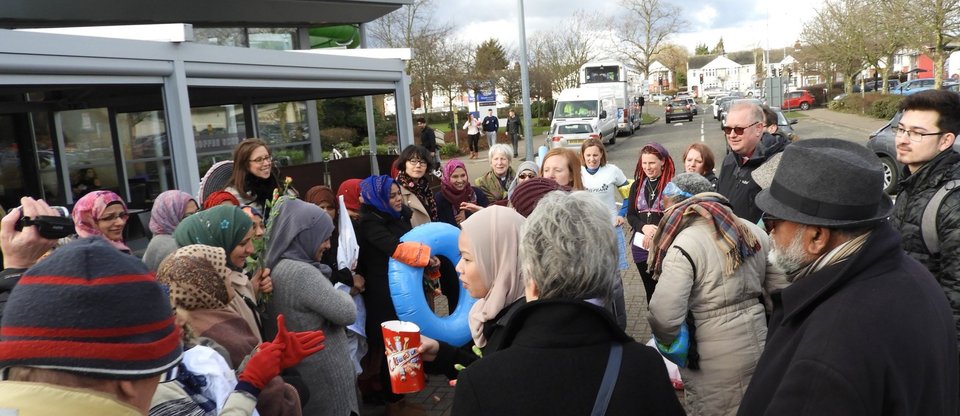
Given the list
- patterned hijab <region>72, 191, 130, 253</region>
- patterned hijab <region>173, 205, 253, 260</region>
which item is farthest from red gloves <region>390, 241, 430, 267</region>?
patterned hijab <region>72, 191, 130, 253</region>

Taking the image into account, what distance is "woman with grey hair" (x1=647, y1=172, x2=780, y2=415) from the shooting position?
9.14ft

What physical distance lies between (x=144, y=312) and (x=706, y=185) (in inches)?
115

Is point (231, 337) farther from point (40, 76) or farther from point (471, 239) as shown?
point (40, 76)

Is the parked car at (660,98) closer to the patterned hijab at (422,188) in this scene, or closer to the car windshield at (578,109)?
the car windshield at (578,109)

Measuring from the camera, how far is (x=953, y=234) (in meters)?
2.67

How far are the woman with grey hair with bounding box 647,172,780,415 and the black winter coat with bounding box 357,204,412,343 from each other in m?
2.12

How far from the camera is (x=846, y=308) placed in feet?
5.02

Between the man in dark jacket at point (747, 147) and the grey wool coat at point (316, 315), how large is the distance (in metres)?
2.70

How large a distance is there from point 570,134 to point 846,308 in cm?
2243

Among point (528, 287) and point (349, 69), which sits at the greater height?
point (349, 69)

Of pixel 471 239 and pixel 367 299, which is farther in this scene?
pixel 367 299

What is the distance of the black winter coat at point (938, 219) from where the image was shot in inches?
104

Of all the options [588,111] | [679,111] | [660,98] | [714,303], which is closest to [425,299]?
[714,303]

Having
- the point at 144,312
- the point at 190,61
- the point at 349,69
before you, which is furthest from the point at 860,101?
the point at 144,312
